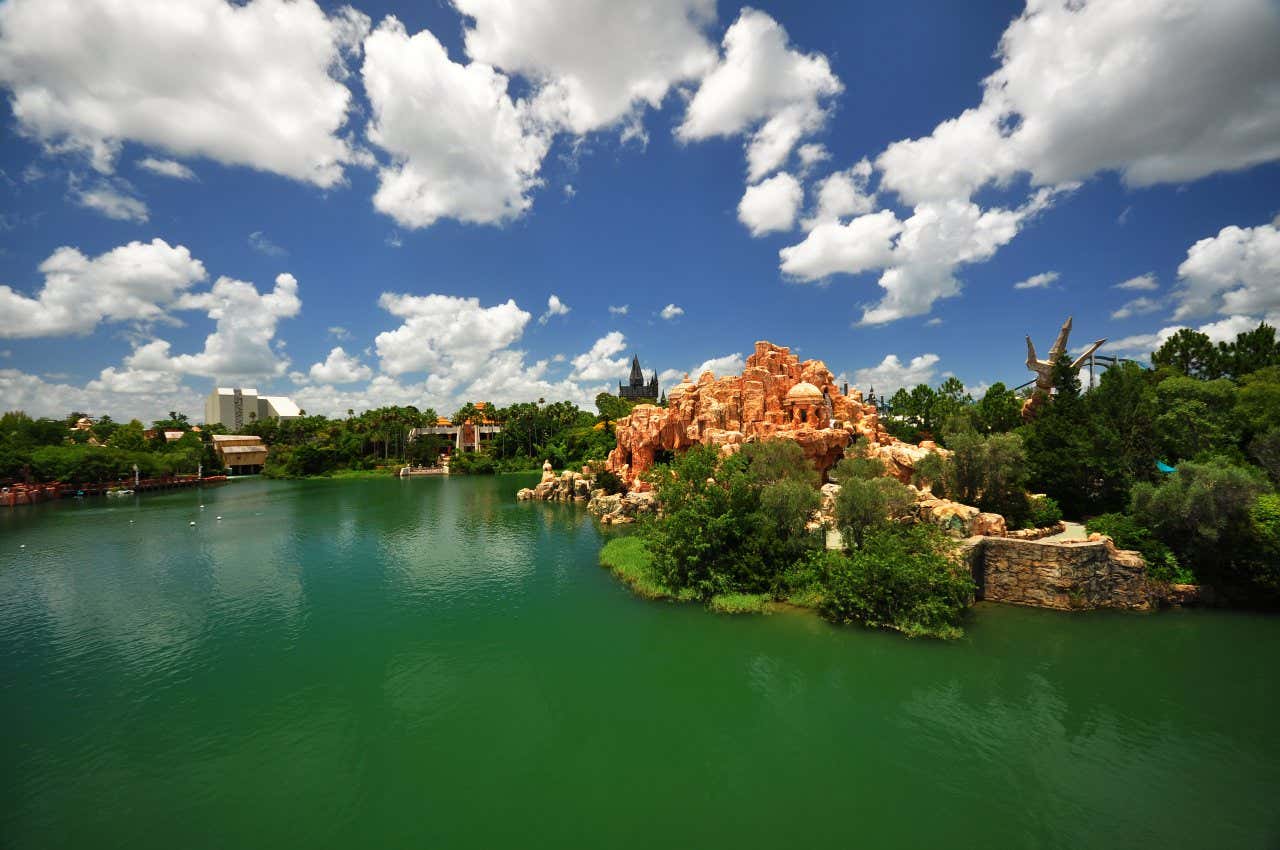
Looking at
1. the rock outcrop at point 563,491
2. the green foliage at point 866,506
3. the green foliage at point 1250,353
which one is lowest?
the rock outcrop at point 563,491

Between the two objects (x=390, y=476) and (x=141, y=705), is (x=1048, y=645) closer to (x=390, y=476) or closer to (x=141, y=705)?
(x=141, y=705)

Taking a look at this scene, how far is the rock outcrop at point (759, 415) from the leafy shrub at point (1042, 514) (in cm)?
1243

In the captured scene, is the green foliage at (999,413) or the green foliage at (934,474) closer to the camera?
the green foliage at (934,474)

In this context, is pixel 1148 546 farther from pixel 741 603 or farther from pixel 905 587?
pixel 741 603

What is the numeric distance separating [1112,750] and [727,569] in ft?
34.5

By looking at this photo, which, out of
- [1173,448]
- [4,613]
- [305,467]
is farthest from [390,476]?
[1173,448]

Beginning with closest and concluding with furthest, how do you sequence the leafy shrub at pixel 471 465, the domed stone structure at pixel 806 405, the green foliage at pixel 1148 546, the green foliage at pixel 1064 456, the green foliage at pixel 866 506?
the green foliage at pixel 1148 546 < the green foliage at pixel 866 506 < the green foliage at pixel 1064 456 < the domed stone structure at pixel 806 405 < the leafy shrub at pixel 471 465

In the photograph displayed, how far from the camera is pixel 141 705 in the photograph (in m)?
12.1

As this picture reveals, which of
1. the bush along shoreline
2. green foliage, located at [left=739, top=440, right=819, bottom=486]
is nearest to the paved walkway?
the bush along shoreline

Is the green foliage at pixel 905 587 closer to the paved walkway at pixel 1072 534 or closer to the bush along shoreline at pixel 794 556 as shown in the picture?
the bush along shoreline at pixel 794 556

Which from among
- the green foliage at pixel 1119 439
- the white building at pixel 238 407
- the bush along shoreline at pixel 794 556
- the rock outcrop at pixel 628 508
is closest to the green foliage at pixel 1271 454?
the green foliage at pixel 1119 439

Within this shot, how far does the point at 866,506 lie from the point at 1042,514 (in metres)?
10.9

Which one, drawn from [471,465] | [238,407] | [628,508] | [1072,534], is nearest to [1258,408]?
[1072,534]

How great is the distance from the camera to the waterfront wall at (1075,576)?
52.0 ft
